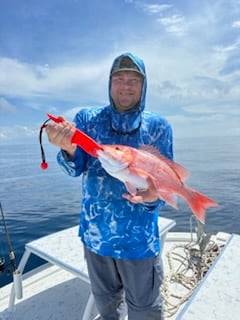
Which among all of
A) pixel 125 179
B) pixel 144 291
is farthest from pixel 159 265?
pixel 125 179

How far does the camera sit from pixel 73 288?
13.4 feet

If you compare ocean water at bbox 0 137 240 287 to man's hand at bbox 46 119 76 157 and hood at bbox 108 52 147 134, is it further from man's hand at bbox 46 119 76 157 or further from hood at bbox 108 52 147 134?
man's hand at bbox 46 119 76 157

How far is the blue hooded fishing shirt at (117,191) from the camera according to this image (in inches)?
82.2

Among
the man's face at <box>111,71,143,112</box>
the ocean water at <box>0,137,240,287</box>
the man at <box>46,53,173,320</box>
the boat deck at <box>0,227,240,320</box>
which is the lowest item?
the ocean water at <box>0,137,240,287</box>

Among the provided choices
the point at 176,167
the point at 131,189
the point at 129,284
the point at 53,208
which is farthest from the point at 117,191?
the point at 53,208

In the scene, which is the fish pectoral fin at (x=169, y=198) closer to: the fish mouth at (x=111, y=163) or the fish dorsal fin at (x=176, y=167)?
the fish dorsal fin at (x=176, y=167)

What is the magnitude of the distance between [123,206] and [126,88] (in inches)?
36.3

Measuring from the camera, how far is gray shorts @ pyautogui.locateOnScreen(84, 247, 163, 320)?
6.99 feet

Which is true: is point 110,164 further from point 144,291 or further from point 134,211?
point 144,291

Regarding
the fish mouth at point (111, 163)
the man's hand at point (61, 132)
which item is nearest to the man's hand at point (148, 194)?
the fish mouth at point (111, 163)

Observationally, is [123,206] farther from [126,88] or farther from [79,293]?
[79,293]

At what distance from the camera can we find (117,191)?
2076 mm

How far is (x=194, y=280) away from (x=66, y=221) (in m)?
5.65

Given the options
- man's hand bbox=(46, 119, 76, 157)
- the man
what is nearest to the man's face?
the man
